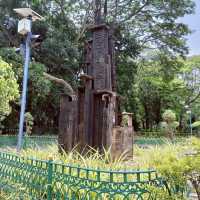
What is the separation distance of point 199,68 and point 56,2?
522 inches

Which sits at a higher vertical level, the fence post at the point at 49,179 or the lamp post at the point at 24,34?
the lamp post at the point at 24,34

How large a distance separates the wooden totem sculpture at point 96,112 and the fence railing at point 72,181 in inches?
91.2

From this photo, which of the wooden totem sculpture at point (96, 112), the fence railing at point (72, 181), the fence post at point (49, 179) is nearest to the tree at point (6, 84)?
the wooden totem sculpture at point (96, 112)

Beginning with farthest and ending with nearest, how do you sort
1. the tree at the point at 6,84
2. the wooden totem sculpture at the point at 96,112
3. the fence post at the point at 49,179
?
1. the tree at the point at 6,84
2. the wooden totem sculpture at the point at 96,112
3. the fence post at the point at 49,179

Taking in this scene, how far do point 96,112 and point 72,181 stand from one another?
130 inches

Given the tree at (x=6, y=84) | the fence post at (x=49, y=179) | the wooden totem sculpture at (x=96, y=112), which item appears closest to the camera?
the fence post at (x=49, y=179)

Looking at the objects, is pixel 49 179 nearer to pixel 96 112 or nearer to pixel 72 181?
pixel 72 181

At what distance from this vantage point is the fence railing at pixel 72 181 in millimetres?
2555

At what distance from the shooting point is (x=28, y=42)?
527 centimetres

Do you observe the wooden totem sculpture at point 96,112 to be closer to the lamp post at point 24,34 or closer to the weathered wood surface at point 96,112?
the weathered wood surface at point 96,112

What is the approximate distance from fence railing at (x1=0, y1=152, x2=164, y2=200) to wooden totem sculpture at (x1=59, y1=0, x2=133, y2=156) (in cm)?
232

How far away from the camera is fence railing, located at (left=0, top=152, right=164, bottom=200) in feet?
8.38

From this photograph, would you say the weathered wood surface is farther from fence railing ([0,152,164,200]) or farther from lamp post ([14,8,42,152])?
fence railing ([0,152,164,200])

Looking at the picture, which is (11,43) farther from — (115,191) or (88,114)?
(115,191)
